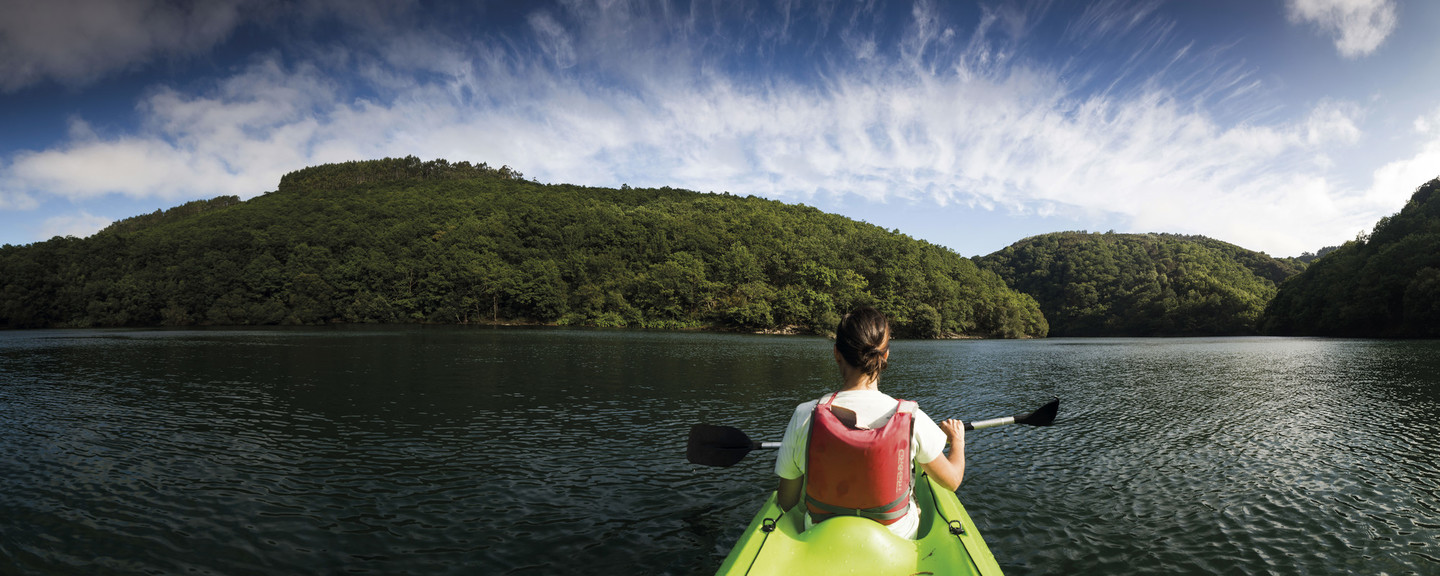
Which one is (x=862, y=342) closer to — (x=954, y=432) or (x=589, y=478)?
(x=954, y=432)

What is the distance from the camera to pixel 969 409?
54.6ft

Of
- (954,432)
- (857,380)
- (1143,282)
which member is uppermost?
(1143,282)

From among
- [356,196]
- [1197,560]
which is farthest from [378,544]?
[356,196]

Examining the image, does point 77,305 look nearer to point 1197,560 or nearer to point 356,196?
point 356,196

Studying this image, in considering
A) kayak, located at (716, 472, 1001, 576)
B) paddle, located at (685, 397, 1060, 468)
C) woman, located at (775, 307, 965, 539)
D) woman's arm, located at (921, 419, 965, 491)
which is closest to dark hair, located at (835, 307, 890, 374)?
woman, located at (775, 307, 965, 539)

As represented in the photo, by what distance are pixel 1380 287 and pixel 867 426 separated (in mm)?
81900

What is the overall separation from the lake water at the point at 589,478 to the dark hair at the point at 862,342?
11.2ft

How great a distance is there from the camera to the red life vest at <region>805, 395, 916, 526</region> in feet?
10.9

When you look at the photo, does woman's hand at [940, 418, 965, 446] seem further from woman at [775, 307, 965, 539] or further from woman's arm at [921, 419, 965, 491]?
woman at [775, 307, 965, 539]

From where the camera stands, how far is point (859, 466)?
11.1 ft

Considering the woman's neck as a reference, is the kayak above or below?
below

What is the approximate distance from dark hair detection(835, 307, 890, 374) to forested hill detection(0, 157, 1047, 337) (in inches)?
2807

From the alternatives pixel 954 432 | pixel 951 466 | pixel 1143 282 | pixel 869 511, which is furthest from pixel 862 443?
pixel 1143 282

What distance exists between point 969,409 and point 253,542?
1605 centimetres
